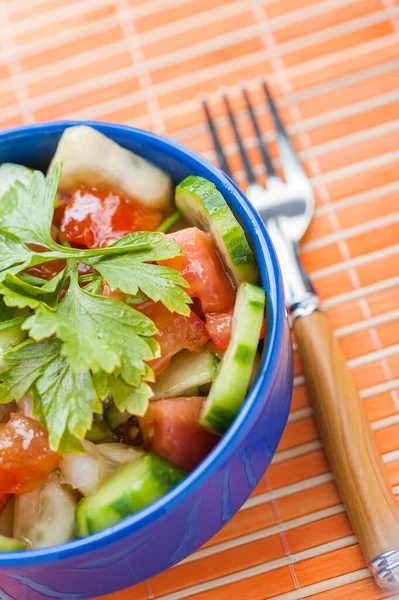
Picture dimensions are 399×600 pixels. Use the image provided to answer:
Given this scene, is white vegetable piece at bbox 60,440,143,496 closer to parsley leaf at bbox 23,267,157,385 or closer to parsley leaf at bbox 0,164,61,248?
parsley leaf at bbox 23,267,157,385

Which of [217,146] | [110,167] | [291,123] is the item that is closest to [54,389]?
[110,167]

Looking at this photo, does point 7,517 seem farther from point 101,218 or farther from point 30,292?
point 101,218

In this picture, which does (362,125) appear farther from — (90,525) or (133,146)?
(90,525)

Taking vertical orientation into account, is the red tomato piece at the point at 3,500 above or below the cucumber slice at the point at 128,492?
above

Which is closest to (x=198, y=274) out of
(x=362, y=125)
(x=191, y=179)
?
(x=191, y=179)

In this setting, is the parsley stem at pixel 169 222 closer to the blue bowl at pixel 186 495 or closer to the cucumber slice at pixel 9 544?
the blue bowl at pixel 186 495

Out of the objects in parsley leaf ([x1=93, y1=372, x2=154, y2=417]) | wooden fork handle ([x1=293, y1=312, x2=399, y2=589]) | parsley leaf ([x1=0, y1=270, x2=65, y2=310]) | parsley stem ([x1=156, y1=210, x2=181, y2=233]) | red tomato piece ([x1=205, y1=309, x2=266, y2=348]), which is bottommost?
wooden fork handle ([x1=293, y1=312, x2=399, y2=589])

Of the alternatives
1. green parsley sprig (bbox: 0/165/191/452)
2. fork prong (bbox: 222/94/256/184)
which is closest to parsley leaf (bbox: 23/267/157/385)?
green parsley sprig (bbox: 0/165/191/452)

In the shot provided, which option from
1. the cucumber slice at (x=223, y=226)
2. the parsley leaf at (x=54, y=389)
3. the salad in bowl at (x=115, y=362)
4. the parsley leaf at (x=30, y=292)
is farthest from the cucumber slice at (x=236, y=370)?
the parsley leaf at (x=30, y=292)
